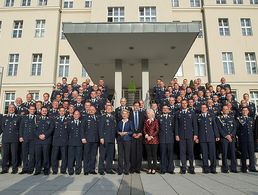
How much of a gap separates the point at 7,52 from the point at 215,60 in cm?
1900

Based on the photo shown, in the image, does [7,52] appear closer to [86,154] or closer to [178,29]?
[178,29]

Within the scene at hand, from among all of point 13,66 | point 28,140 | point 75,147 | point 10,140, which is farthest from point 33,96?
point 75,147

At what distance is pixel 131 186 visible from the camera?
4457 millimetres

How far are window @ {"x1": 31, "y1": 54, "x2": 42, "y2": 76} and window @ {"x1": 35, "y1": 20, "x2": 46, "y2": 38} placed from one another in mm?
2011

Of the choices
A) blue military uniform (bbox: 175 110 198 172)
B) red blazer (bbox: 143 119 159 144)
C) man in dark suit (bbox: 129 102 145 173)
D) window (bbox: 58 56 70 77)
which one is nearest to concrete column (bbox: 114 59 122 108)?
man in dark suit (bbox: 129 102 145 173)

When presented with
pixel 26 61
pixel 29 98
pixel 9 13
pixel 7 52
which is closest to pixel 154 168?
pixel 29 98

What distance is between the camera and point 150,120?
6152 mm

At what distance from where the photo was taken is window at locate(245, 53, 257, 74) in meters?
21.1

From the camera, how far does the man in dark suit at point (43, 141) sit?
5.97 meters

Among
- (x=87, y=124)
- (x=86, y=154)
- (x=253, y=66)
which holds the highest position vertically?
(x=253, y=66)

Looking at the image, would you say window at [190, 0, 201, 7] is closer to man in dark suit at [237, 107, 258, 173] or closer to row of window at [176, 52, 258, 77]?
row of window at [176, 52, 258, 77]

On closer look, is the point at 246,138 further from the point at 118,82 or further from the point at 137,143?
the point at 118,82

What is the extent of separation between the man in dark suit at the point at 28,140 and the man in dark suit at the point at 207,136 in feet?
14.7

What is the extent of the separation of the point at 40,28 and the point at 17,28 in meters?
2.26
